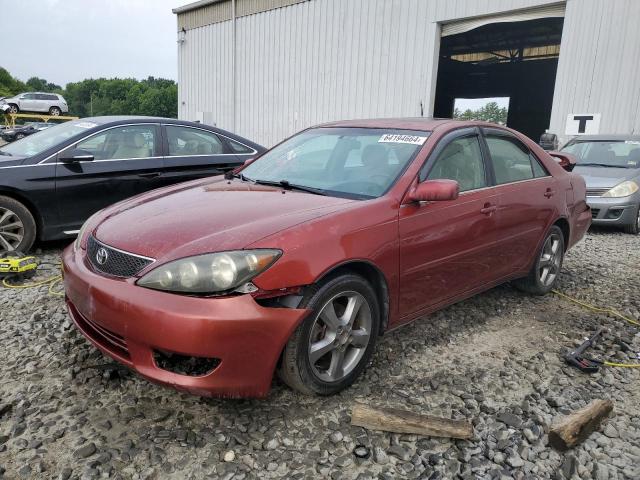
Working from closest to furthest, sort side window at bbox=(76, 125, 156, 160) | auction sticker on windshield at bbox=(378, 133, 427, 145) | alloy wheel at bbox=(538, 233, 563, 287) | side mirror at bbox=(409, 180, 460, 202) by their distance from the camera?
side mirror at bbox=(409, 180, 460, 202)
auction sticker on windshield at bbox=(378, 133, 427, 145)
alloy wheel at bbox=(538, 233, 563, 287)
side window at bbox=(76, 125, 156, 160)

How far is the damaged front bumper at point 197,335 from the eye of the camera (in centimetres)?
213

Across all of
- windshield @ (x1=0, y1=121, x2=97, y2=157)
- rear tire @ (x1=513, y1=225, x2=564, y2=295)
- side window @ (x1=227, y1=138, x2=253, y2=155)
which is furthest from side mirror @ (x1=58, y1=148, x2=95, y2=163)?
rear tire @ (x1=513, y1=225, x2=564, y2=295)

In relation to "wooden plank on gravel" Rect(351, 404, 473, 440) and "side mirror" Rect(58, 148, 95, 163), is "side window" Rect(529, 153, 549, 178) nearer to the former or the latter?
"wooden plank on gravel" Rect(351, 404, 473, 440)

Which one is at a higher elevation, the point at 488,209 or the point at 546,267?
the point at 488,209

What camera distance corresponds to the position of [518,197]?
375 cm

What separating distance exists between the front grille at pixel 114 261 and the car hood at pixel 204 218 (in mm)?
30

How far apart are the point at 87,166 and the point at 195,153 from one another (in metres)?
1.17

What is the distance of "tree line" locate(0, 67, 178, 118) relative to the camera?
98875 millimetres

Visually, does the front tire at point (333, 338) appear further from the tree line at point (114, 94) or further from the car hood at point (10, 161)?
the tree line at point (114, 94)

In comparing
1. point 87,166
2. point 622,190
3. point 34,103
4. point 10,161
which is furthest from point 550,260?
point 34,103

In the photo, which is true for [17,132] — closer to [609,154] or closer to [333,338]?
[609,154]

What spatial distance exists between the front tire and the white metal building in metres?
9.21

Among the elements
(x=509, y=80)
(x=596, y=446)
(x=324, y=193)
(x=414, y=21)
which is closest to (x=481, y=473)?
(x=596, y=446)

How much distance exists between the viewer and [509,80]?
24.8 meters
